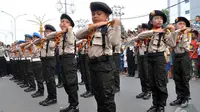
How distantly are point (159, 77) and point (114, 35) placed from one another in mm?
1491

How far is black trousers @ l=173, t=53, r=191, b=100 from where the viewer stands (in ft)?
12.9

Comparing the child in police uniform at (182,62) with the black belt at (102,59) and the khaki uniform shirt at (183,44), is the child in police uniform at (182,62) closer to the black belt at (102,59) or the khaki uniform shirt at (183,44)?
the khaki uniform shirt at (183,44)

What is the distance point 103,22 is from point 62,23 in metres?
1.86

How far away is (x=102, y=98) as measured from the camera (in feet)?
8.04

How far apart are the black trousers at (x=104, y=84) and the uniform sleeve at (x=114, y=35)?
0.82ft

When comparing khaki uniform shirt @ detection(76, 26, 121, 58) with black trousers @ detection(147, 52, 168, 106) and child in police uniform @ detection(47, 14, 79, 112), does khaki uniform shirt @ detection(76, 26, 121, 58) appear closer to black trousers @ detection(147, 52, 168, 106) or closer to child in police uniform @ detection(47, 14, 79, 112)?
black trousers @ detection(147, 52, 168, 106)

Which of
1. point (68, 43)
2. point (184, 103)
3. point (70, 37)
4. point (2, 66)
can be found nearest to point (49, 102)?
point (68, 43)

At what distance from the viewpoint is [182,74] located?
3.96 meters

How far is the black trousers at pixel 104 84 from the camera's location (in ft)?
7.97

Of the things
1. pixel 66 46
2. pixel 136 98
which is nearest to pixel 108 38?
pixel 66 46

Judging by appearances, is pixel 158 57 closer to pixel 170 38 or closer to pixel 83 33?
pixel 170 38

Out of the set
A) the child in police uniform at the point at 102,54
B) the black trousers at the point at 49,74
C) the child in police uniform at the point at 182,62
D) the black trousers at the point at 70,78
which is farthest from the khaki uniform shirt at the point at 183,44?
the black trousers at the point at 49,74

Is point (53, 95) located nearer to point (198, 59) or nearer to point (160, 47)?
point (160, 47)

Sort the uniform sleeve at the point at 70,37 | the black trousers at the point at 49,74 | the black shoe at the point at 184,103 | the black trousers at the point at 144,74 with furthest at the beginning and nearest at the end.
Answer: the black trousers at the point at 144,74 < the black trousers at the point at 49,74 < the uniform sleeve at the point at 70,37 < the black shoe at the point at 184,103
